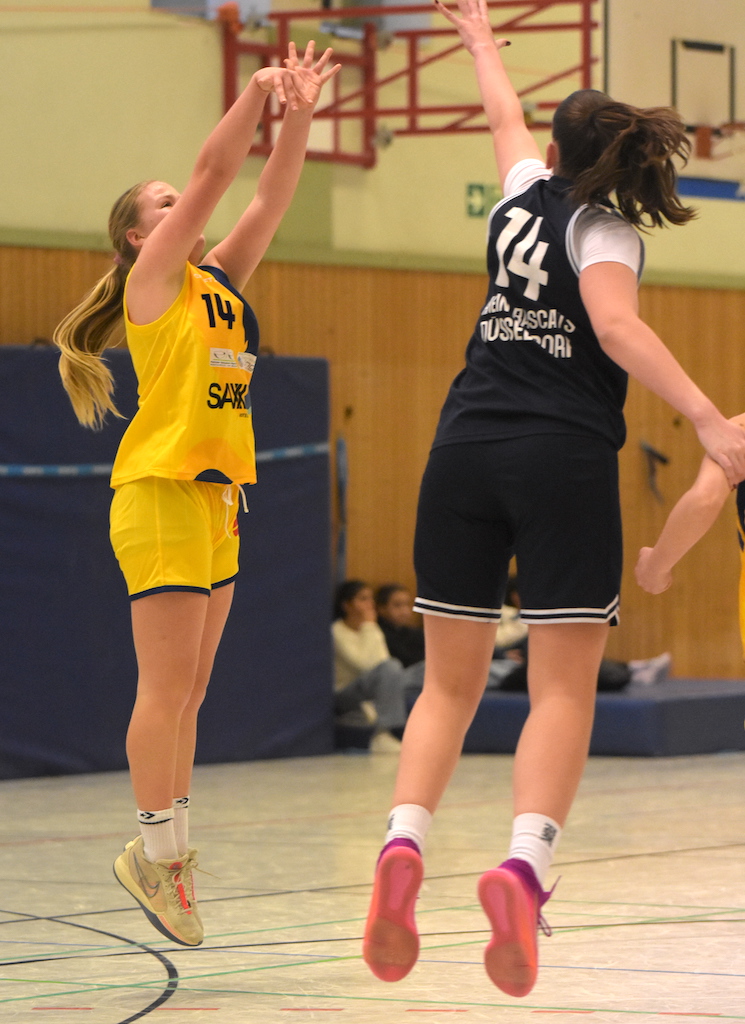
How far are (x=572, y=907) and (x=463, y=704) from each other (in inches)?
71.8

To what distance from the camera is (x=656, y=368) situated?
265 centimetres

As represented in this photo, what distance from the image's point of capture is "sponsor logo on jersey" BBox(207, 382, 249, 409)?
3.57m

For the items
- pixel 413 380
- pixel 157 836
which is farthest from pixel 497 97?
pixel 413 380

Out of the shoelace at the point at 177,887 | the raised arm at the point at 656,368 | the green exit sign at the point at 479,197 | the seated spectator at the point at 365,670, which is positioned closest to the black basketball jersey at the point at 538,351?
the raised arm at the point at 656,368

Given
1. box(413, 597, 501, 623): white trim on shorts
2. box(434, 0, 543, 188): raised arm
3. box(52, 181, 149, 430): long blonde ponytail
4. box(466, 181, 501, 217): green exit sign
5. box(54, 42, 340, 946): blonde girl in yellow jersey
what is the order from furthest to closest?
box(466, 181, 501, 217): green exit sign, box(52, 181, 149, 430): long blonde ponytail, box(54, 42, 340, 946): blonde girl in yellow jersey, box(434, 0, 543, 188): raised arm, box(413, 597, 501, 623): white trim on shorts

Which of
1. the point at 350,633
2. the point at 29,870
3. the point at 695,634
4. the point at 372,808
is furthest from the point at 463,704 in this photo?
the point at 695,634

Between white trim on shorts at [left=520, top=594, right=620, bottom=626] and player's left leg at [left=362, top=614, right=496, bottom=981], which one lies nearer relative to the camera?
player's left leg at [left=362, top=614, right=496, bottom=981]

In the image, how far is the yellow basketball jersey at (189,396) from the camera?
11.6ft

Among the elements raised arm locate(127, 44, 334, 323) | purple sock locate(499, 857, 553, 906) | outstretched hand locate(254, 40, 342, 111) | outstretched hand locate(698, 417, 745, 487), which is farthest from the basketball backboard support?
purple sock locate(499, 857, 553, 906)

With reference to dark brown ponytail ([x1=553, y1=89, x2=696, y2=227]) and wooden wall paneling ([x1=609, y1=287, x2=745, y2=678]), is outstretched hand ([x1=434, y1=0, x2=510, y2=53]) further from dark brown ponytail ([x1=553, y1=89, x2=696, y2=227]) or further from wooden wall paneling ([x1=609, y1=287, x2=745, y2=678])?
wooden wall paneling ([x1=609, y1=287, x2=745, y2=678])

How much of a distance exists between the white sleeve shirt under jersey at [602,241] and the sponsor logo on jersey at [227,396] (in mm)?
1072

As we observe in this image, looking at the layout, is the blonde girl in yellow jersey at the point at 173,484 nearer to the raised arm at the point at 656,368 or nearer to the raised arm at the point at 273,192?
the raised arm at the point at 273,192

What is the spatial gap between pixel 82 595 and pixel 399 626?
7.98 feet

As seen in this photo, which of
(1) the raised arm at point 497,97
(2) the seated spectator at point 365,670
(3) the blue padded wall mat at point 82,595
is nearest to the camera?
(1) the raised arm at point 497,97
